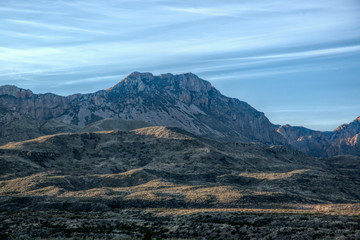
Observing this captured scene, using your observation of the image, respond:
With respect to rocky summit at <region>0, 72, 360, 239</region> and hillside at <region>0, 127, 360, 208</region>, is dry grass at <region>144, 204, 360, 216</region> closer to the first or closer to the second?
rocky summit at <region>0, 72, 360, 239</region>

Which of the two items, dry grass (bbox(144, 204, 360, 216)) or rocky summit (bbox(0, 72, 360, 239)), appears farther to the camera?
dry grass (bbox(144, 204, 360, 216))

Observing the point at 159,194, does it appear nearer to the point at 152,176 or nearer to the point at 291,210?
the point at 152,176

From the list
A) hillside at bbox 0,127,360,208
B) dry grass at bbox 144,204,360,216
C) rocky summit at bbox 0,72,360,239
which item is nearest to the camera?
rocky summit at bbox 0,72,360,239

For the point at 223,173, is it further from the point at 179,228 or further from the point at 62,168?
the point at 179,228

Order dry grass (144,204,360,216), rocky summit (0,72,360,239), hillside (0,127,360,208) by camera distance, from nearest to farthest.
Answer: rocky summit (0,72,360,239)
dry grass (144,204,360,216)
hillside (0,127,360,208)

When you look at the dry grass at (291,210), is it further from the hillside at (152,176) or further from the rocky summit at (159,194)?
the hillside at (152,176)

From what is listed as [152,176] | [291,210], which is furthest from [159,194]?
[291,210]

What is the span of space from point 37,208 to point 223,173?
77954 millimetres

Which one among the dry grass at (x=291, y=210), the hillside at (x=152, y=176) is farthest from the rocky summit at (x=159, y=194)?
the hillside at (x=152, y=176)

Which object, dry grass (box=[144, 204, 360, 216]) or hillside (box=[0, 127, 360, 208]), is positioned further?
hillside (box=[0, 127, 360, 208])

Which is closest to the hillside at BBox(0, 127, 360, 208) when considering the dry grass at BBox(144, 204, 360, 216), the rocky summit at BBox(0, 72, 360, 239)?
the rocky summit at BBox(0, 72, 360, 239)

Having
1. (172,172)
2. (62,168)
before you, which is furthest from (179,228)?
(62,168)

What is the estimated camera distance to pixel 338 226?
5066cm

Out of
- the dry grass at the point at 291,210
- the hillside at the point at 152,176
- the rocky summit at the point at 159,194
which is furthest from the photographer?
the hillside at the point at 152,176
